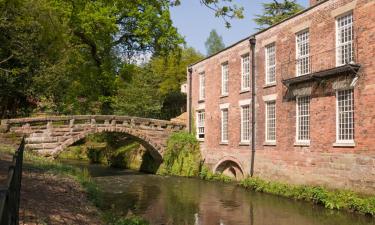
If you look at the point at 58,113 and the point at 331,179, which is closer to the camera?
the point at 331,179

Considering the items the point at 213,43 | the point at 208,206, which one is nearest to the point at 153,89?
the point at 208,206

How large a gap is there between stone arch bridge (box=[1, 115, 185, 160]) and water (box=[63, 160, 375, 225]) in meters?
3.93

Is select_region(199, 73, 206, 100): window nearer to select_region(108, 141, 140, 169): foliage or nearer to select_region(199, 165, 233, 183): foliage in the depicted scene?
select_region(199, 165, 233, 183): foliage

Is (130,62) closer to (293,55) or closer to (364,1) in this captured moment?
(293,55)

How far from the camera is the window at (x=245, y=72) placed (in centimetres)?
2383

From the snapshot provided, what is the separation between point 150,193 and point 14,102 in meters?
8.83

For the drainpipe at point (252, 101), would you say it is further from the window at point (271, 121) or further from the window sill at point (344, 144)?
the window sill at point (344, 144)

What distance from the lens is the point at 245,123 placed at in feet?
77.9

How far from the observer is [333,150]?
17.1 metres

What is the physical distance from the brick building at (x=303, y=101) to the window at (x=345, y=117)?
1.5 inches

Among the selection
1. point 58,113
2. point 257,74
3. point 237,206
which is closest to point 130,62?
point 58,113

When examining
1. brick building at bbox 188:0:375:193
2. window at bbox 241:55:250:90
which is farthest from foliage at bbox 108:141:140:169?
window at bbox 241:55:250:90

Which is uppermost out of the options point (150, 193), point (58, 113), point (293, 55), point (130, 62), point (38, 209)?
point (130, 62)

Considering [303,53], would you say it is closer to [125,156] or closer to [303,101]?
[303,101]
